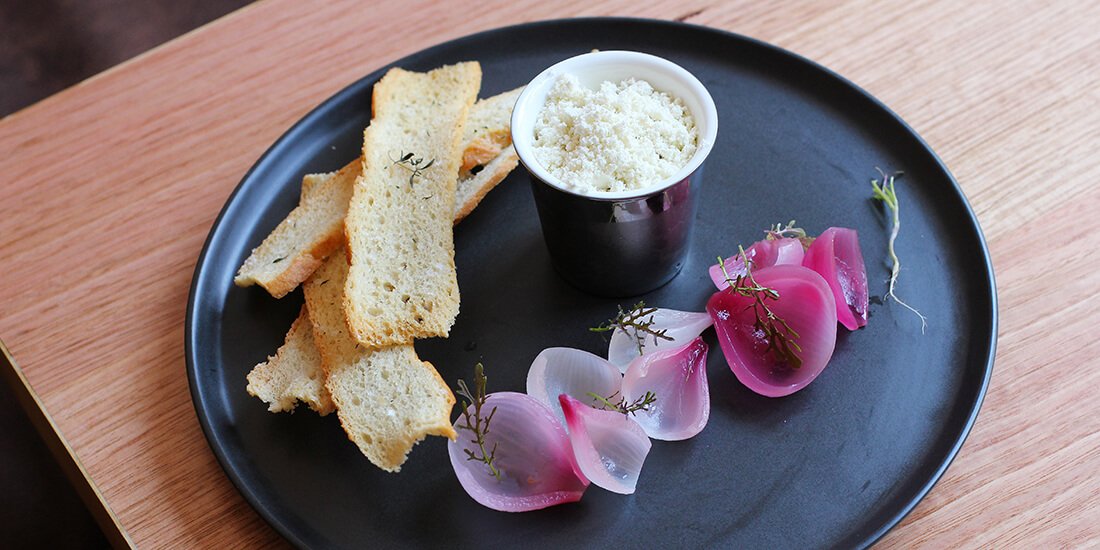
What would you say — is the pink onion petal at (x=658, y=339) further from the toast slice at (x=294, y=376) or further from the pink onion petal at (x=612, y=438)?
the toast slice at (x=294, y=376)

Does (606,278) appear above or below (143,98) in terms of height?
below

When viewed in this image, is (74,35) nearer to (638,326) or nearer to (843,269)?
(638,326)

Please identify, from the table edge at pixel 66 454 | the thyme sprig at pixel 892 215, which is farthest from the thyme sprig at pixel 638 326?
the table edge at pixel 66 454

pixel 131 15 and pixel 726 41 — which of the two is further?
pixel 131 15

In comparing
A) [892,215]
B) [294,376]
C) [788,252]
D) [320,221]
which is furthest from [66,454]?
[892,215]

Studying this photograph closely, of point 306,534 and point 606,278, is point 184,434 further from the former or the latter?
point 606,278

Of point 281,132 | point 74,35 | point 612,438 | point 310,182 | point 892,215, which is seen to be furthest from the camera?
point 74,35

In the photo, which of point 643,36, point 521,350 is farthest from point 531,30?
point 521,350
